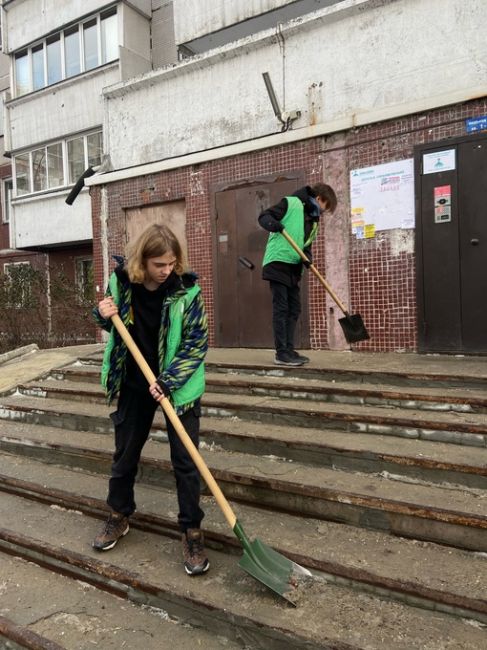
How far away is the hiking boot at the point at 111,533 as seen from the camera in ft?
9.50

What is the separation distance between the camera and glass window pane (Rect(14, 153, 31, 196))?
48.8 ft

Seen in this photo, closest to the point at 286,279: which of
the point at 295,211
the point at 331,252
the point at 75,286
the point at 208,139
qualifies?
the point at 295,211

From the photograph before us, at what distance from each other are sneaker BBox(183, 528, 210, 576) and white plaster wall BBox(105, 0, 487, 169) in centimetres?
546

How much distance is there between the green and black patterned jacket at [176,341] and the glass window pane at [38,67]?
1441cm

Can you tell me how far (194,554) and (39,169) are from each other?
14527mm

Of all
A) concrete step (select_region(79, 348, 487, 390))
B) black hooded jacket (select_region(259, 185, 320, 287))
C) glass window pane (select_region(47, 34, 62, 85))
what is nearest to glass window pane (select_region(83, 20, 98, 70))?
glass window pane (select_region(47, 34, 62, 85))

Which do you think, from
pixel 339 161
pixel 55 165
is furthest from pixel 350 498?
pixel 55 165

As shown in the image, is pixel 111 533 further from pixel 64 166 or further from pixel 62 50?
pixel 62 50

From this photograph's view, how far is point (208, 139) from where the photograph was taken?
7.87m

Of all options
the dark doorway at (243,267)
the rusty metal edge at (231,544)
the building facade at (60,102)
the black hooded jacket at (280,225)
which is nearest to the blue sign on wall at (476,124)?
the black hooded jacket at (280,225)

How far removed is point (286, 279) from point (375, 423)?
6.24ft

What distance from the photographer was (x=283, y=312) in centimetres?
506

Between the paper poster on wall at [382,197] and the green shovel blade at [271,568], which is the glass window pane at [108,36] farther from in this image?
the green shovel blade at [271,568]

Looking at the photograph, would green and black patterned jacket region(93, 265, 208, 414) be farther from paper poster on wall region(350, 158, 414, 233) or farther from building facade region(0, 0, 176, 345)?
building facade region(0, 0, 176, 345)
